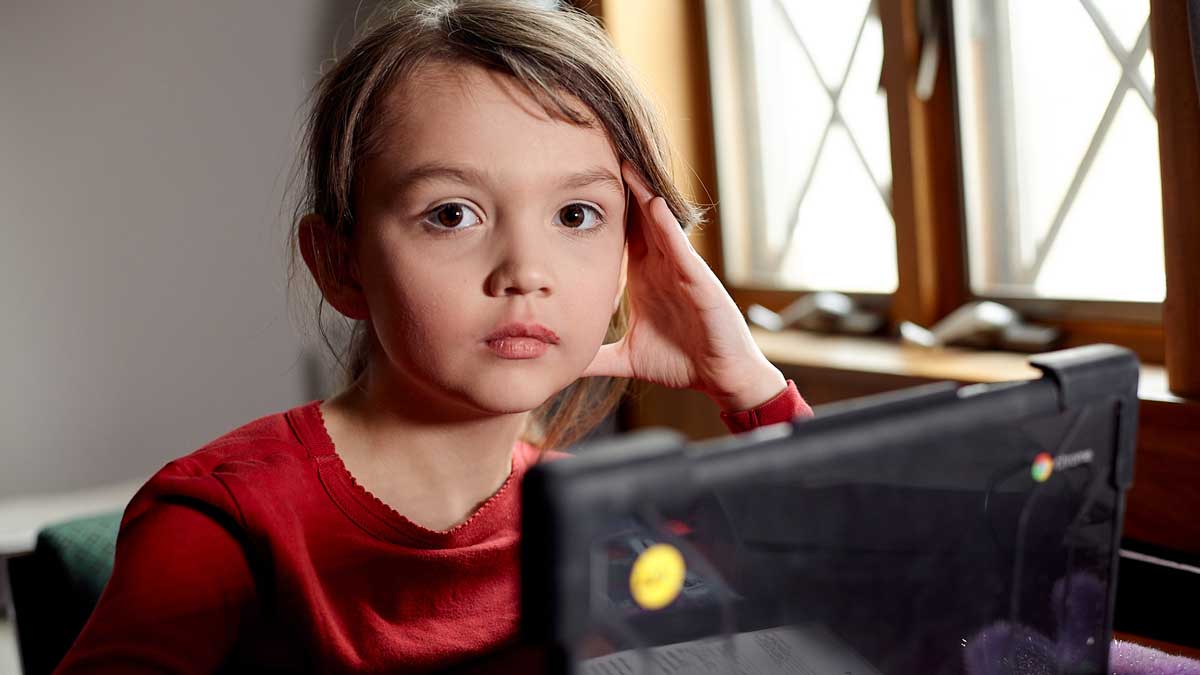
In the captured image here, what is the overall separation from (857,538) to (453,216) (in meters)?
0.39

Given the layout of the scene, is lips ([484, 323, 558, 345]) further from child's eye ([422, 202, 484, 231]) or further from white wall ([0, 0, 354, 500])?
white wall ([0, 0, 354, 500])

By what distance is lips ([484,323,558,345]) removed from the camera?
712 millimetres

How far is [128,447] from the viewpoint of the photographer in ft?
9.00

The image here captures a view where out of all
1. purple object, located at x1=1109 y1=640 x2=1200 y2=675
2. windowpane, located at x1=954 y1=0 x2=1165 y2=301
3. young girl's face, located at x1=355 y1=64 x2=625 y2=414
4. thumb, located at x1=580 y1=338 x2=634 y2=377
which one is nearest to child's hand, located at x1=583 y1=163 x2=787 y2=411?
thumb, located at x1=580 y1=338 x2=634 y2=377

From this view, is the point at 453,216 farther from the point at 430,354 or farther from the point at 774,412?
the point at 774,412

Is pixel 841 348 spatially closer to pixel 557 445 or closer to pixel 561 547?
→ pixel 557 445

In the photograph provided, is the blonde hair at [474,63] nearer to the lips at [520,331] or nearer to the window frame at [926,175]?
the lips at [520,331]

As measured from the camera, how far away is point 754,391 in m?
0.92

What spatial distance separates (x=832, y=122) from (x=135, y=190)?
5.22 feet

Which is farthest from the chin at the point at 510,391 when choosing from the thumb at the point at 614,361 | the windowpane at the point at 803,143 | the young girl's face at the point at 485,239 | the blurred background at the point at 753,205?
the windowpane at the point at 803,143

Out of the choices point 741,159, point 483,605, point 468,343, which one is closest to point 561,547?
point 468,343

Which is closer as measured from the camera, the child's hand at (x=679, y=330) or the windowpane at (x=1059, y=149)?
the child's hand at (x=679, y=330)

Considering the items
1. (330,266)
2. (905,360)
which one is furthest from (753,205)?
(330,266)

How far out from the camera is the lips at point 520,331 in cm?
71
